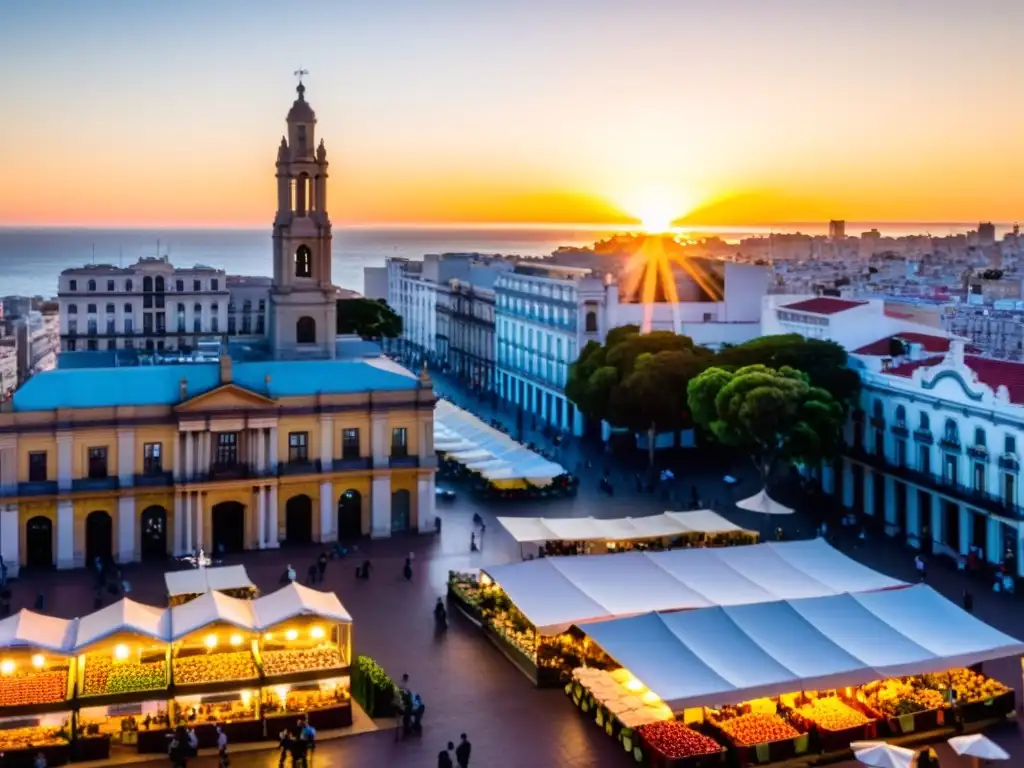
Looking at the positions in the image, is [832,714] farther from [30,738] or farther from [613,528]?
[30,738]

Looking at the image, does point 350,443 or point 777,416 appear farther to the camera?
point 777,416

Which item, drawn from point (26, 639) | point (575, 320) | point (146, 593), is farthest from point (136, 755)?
point (575, 320)

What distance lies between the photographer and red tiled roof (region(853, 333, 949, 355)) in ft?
201

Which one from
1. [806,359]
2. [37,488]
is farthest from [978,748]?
[37,488]

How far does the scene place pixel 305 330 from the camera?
63.3 metres

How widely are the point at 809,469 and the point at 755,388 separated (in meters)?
8.45

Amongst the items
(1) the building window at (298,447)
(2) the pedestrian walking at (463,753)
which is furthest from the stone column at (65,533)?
(2) the pedestrian walking at (463,753)

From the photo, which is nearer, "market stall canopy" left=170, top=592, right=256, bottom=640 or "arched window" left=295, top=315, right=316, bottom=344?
"market stall canopy" left=170, top=592, right=256, bottom=640

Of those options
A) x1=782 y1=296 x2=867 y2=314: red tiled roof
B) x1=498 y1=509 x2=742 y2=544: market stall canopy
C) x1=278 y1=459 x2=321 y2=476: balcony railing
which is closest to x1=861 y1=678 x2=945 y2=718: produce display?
x1=498 y1=509 x2=742 y2=544: market stall canopy

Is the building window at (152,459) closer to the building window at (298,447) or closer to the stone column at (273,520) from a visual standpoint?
the stone column at (273,520)

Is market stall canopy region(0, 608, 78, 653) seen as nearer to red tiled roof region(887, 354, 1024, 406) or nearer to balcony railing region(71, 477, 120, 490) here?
balcony railing region(71, 477, 120, 490)

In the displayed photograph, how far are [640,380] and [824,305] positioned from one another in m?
11.9

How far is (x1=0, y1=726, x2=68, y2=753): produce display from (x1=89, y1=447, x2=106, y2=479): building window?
63.1 feet

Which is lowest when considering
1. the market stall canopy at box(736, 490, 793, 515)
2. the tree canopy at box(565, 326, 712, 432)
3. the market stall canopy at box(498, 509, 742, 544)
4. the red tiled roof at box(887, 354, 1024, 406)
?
the market stall canopy at box(736, 490, 793, 515)
